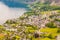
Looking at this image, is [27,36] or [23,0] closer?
[27,36]

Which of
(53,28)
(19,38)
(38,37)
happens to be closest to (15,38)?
(19,38)

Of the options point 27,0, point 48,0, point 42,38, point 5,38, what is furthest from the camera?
point 27,0

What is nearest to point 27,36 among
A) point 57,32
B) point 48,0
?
point 57,32

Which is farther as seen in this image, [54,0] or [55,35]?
[54,0]

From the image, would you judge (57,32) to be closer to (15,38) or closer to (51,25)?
(51,25)

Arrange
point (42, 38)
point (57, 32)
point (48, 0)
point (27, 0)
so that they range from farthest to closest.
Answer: point (27, 0)
point (48, 0)
point (57, 32)
point (42, 38)

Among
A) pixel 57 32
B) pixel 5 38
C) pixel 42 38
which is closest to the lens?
pixel 5 38

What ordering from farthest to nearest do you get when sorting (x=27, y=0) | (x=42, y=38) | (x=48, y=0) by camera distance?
(x=27, y=0), (x=48, y=0), (x=42, y=38)

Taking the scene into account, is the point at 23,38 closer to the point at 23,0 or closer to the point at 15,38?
the point at 15,38
